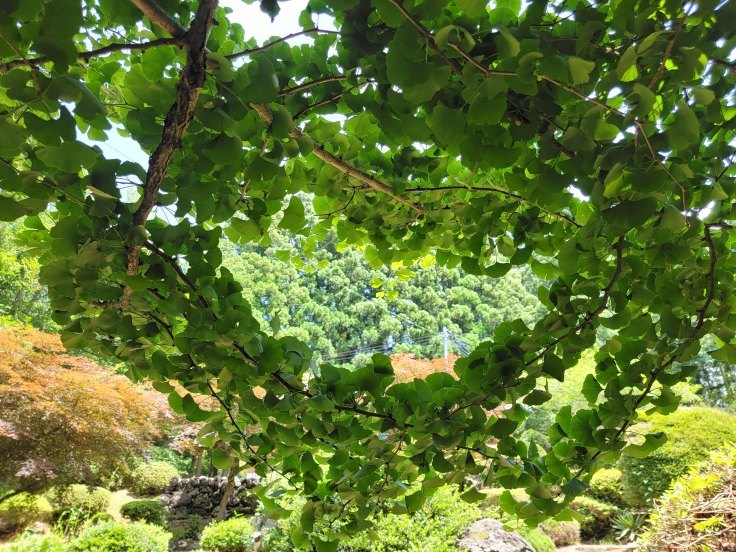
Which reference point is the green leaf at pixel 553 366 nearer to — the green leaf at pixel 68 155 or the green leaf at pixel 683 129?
the green leaf at pixel 683 129

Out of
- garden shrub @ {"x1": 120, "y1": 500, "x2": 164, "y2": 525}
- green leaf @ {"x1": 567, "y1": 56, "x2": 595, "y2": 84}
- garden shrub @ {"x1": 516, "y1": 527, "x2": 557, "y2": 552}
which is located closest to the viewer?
green leaf @ {"x1": 567, "y1": 56, "x2": 595, "y2": 84}

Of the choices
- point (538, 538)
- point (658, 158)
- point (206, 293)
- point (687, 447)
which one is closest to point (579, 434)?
point (658, 158)

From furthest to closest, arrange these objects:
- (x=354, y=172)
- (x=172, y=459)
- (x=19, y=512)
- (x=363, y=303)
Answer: (x=363, y=303)
(x=172, y=459)
(x=19, y=512)
(x=354, y=172)

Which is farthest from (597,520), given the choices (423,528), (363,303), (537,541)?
(363,303)

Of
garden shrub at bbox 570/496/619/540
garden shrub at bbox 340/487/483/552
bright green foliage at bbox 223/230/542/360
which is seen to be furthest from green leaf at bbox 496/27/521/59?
bright green foliage at bbox 223/230/542/360

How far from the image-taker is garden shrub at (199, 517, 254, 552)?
5.45 metres

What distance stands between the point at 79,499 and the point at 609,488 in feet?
23.1

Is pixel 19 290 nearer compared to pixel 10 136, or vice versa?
pixel 10 136

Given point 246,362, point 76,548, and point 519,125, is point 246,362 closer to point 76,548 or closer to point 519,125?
→ point 519,125

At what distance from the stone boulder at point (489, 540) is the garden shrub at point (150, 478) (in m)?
6.73

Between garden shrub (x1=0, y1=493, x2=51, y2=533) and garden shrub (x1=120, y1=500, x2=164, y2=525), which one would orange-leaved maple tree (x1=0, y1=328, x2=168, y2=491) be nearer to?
garden shrub (x1=0, y1=493, x2=51, y2=533)

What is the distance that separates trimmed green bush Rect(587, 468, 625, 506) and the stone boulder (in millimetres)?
3134

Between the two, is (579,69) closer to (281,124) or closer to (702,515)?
(281,124)

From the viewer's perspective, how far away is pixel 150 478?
8664 millimetres
